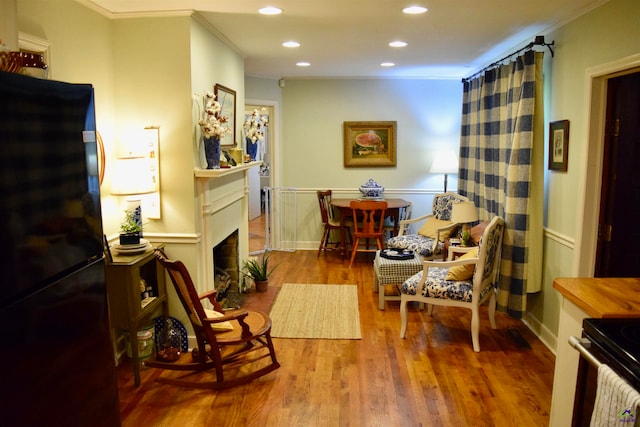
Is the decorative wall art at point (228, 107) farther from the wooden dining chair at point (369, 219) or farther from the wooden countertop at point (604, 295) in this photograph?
the wooden countertop at point (604, 295)

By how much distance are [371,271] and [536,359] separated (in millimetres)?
2662

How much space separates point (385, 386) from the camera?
3250 mm

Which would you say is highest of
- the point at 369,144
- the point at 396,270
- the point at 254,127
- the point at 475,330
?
the point at 254,127

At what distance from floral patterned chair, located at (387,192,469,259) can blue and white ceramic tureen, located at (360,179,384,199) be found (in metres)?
0.89

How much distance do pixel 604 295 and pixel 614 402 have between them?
607 mm

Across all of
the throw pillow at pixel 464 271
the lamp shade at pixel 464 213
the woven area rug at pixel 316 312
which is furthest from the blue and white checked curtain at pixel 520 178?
the woven area rug at pixel 316 312

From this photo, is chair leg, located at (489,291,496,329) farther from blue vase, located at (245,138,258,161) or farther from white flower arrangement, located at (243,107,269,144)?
blue vase, located at (245,138,258,161)

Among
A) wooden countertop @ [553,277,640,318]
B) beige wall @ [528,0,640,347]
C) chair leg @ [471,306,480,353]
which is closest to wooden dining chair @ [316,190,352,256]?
chair leg @ [471,306,480,353]

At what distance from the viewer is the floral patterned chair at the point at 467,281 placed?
3.78 meters

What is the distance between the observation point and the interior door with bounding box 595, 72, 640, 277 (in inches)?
125

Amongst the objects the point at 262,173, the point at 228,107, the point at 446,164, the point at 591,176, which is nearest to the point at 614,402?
the point at 591,176

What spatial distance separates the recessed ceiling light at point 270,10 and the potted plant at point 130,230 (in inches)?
63.0

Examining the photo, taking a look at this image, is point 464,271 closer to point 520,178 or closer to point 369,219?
point 520,178

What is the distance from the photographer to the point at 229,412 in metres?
2.92
